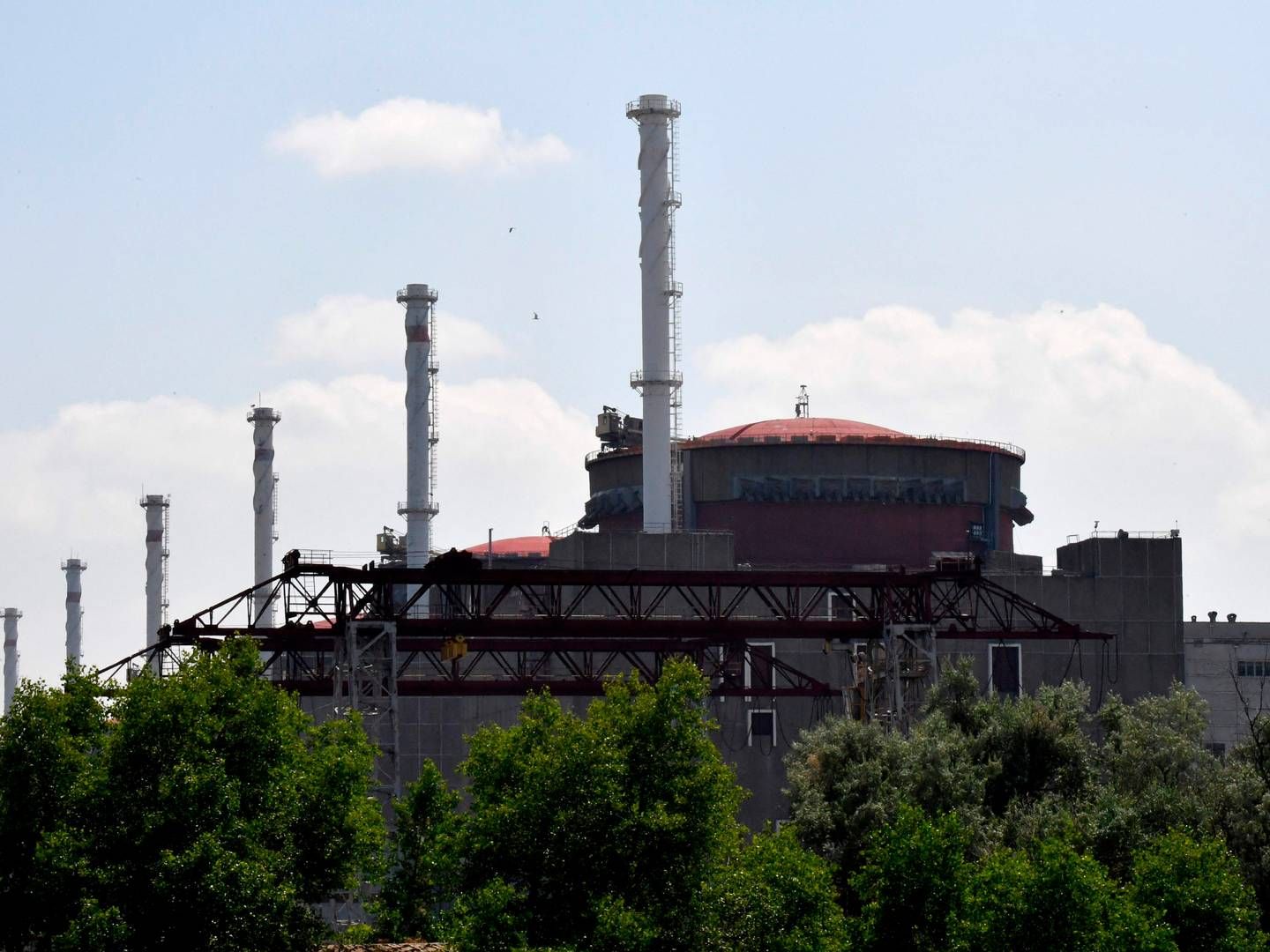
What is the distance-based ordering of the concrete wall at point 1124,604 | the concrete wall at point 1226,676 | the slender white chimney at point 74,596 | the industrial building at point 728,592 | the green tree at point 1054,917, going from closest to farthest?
the green tree at point 1054,917 → the industrial building at point 728,592 → the concrete wall at point 1124,604 → the concrete wall at point 1226,676 → the slender white chimney at point 74,596

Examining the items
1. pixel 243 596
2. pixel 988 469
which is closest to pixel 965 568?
pixel 243 596

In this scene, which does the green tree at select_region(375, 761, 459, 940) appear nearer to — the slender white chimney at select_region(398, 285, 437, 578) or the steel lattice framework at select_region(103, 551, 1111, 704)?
the steel lattice framework at select_region(103, 551, 1111, 704)

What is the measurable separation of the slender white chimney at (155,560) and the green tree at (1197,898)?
10341 centimetres

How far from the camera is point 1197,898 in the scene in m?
41.6

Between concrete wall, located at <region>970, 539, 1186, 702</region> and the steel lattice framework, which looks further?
concrete wall, located at <region>970, 539, 1186, 702</region>

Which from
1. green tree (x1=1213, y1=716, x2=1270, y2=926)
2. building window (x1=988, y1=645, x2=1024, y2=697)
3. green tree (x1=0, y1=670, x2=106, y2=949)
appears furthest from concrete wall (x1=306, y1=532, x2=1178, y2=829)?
green tree (x1=0, y1=670, x2=106, y2=949)

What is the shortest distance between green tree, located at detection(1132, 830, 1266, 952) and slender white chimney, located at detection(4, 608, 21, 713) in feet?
457

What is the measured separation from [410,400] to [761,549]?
24.3 m

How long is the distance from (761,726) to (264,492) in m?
50.6

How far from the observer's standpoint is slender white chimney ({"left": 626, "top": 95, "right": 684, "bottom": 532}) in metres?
86.4

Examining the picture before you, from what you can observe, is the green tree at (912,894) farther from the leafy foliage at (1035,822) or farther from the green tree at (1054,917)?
the green tree at (1054,917)

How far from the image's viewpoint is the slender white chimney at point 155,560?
13762 cm

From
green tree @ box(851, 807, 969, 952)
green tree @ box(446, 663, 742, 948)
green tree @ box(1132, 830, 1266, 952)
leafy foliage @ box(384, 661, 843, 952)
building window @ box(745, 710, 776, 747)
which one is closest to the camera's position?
leafy foliage @ box(384, 661, 843, 952)

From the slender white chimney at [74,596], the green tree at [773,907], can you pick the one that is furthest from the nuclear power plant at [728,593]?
the slender white chimney at [74,596]
